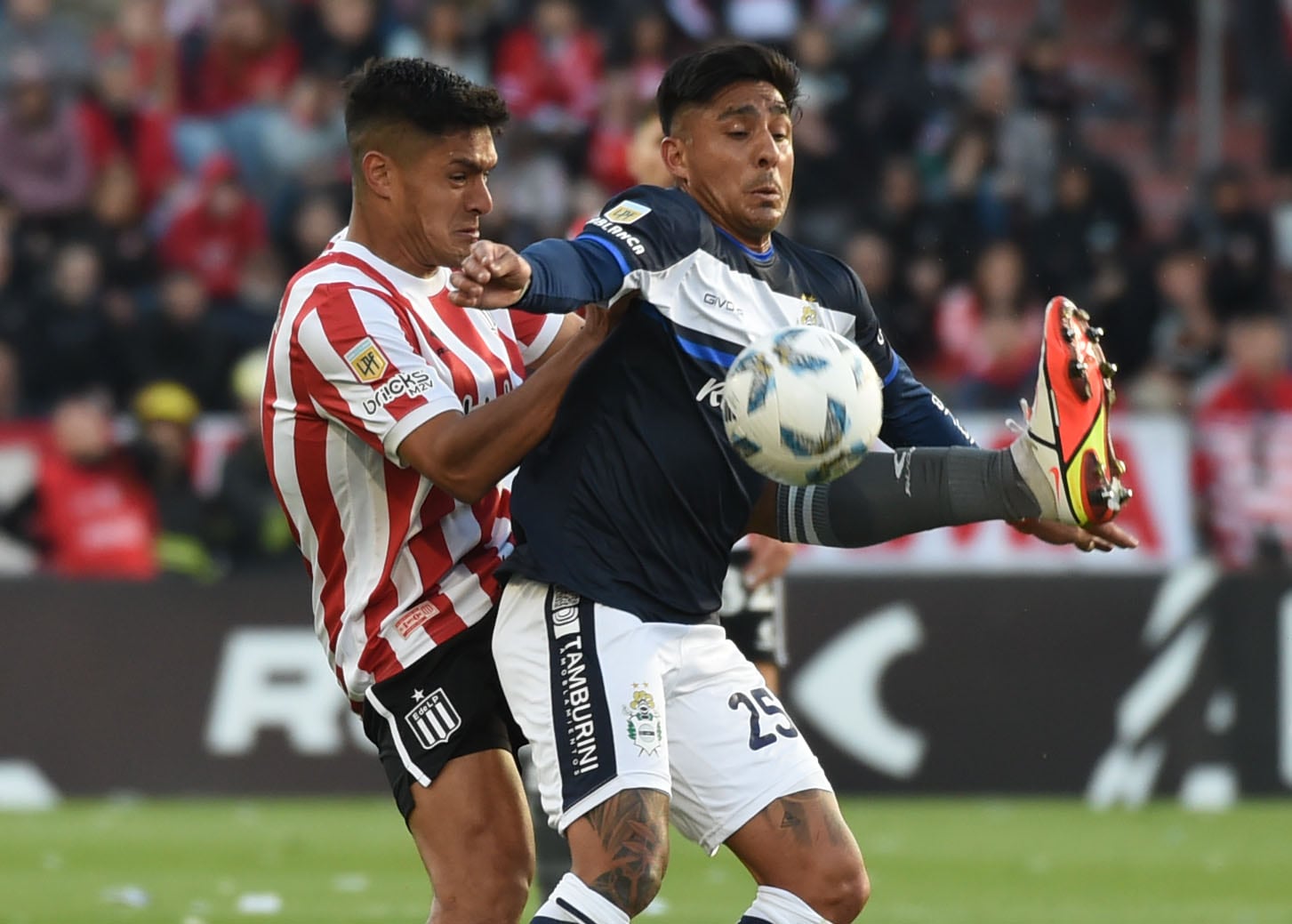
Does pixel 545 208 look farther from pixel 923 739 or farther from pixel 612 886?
pixel 612 886

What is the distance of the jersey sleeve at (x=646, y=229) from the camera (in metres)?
4.95

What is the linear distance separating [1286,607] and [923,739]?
1971 millimetres

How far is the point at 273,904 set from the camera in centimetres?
834

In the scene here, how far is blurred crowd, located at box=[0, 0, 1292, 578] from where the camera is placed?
12609mm

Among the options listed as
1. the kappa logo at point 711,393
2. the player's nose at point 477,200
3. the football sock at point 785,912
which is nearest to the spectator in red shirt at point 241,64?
the player's nose at point 477,200

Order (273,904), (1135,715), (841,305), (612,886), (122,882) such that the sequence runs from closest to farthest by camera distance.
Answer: (612,886) < (841,305) < (273,904) < (122,882) < (1135,715)

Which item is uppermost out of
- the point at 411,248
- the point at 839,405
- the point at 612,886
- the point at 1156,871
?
the point at 411,248

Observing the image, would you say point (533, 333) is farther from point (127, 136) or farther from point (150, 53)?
point (150, 53)

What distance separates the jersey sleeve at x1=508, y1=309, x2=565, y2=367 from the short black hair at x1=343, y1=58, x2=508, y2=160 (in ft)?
1.91

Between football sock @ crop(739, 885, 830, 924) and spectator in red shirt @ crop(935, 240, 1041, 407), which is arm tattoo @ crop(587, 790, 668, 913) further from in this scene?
spectator in red shirt @ crop(935, 240, 1041, 407)

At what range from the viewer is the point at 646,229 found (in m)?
5.05

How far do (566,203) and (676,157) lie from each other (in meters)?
9.10

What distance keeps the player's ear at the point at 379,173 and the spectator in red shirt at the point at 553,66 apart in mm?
9705

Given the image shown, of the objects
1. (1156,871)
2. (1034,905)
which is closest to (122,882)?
(1034,905)
